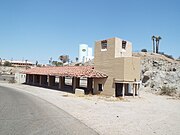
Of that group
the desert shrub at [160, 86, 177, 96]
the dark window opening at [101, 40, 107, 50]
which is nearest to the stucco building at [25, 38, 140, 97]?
the dark window opening at [101, 40, 107, 50]

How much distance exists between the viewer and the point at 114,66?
99.3ft

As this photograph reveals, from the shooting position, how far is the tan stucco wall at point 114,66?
29.2m

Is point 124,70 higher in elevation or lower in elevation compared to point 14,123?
higher

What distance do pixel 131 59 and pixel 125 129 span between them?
19.6m

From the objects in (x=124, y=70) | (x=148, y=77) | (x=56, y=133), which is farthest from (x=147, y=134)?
(x=148, y=77)

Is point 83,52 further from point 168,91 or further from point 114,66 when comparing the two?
point 114,66

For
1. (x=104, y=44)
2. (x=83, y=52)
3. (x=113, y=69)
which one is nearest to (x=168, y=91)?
(x=113, y=69)

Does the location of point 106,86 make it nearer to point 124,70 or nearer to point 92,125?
point 124,70

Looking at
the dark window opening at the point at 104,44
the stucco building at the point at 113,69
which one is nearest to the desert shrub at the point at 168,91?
the stucco building at the point at 113,69

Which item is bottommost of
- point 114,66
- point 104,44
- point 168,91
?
point 168,91

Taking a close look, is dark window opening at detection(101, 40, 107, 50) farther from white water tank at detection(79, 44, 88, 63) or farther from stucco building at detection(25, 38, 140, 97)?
white water tank at detection(79, 44, 88, 63)

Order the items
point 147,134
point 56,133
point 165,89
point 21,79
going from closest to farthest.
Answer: point 56,133, point 147,134, point 165,89, point 21,79

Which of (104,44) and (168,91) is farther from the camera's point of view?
(168,91)

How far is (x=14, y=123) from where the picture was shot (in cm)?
1082
